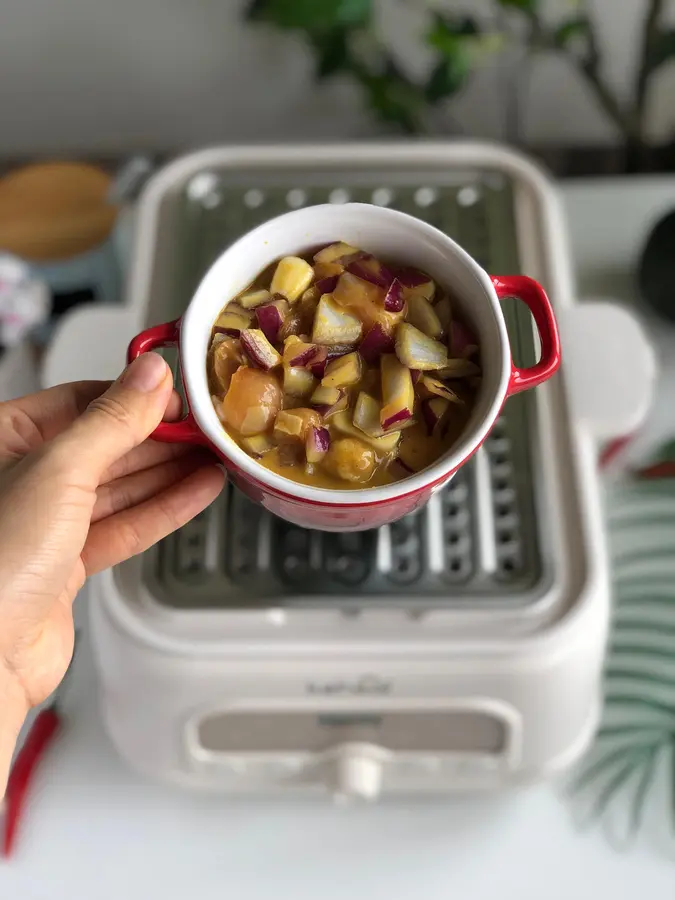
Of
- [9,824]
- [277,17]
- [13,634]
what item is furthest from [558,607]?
[277,17]

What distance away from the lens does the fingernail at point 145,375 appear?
16.1 inches

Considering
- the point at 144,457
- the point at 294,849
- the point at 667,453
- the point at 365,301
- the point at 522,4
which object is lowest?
the point at 294,849

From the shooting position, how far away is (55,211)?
31.4 inches

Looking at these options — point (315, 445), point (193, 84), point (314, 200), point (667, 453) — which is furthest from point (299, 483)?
point (193, 84)

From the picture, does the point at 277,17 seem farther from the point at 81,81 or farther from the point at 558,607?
the point at 558,607

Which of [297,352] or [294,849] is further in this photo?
[294,849]

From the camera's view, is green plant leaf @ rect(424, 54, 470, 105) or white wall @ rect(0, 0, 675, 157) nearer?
green plant leaf @ rect(424, 54, 470, 105)

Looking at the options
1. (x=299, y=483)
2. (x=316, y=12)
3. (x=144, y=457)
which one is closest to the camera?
(x=299, y=483)

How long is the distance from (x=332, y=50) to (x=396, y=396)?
509 mm

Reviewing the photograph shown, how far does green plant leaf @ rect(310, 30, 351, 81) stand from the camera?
80cm

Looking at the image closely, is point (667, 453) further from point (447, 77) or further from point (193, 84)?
point (193, 84)

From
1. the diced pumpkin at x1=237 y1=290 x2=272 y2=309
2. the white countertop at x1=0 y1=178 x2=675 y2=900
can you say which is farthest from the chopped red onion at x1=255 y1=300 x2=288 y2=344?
the white countertop at x1=0 y1=178 x2=675 y2=900

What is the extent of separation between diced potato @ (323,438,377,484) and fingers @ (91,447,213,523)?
0.13 m

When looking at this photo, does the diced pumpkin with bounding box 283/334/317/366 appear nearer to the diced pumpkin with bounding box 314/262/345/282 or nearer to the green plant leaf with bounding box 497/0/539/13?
the diced pumpkin with bounding box 314/262/345/282
